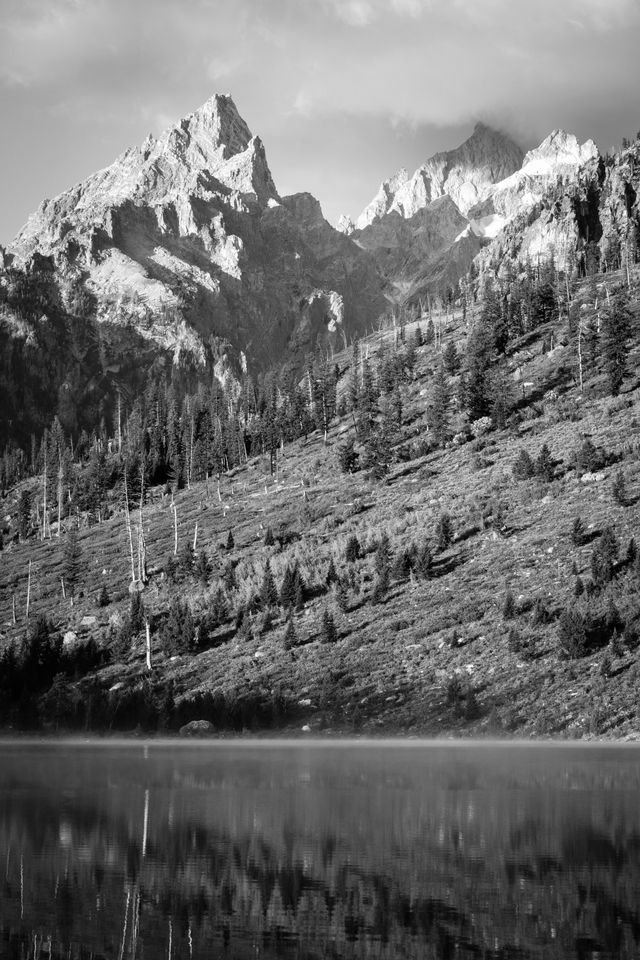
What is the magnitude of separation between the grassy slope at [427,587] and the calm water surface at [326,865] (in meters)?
14.7

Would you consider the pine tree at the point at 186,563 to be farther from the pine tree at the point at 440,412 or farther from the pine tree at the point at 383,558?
the pine tree at the point at 440,412

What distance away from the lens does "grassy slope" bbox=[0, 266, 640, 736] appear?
46594 mm

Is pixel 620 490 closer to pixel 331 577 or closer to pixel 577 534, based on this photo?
pixel 577 534

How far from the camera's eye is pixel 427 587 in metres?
63.9

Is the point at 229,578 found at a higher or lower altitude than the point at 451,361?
lower

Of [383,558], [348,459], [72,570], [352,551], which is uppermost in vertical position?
[348,459]

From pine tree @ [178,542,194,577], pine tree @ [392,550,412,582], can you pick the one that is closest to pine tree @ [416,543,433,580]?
pine tree @ [392,550,412,582]

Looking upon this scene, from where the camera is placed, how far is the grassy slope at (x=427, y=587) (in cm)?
4659

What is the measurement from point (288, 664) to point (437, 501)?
3225cm

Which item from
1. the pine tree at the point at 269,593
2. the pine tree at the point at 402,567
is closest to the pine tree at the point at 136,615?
the pine tree at the point at 269,593

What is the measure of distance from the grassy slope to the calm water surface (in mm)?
14735

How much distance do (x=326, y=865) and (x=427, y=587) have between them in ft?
155

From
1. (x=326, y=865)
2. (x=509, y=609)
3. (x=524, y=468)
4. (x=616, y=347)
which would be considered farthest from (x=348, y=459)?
(x=326, y=865)

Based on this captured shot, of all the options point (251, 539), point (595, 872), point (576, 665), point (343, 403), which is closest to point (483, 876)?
point (595, 872)
